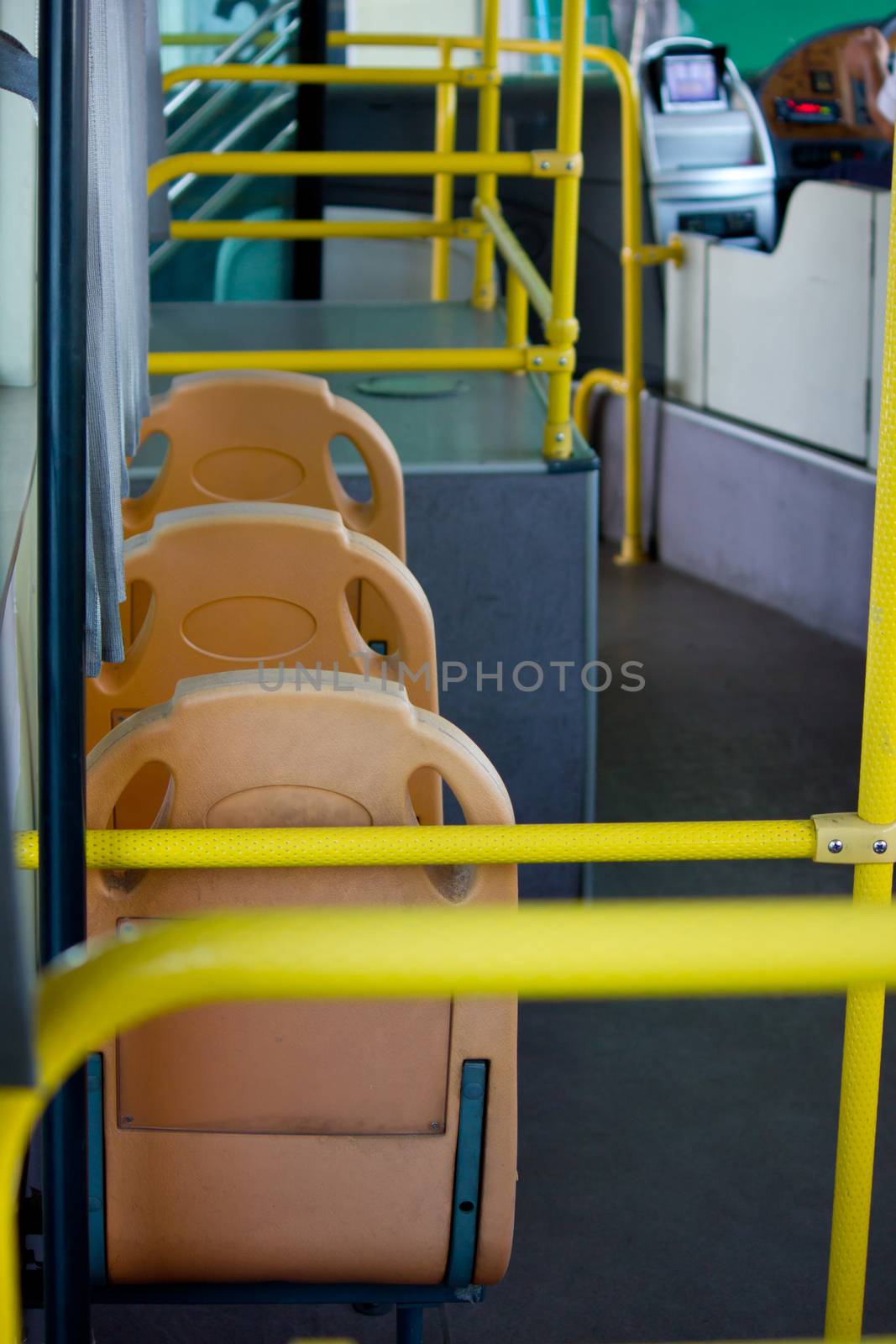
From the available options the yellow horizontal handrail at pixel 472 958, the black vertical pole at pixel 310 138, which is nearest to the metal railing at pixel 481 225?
the black vertical pole at pixel 310 138

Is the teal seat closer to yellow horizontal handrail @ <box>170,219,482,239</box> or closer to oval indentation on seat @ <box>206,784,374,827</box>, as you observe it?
yellow horizontal handrail @ <box>170,219,482,239</box>

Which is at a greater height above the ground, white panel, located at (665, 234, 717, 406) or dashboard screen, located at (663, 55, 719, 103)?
dashboard screen, located at (663, 55, 719, 103)

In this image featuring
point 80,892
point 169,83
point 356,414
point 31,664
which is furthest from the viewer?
point 169,83

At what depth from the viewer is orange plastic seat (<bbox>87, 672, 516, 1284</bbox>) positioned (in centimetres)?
124

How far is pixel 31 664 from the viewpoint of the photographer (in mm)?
1866

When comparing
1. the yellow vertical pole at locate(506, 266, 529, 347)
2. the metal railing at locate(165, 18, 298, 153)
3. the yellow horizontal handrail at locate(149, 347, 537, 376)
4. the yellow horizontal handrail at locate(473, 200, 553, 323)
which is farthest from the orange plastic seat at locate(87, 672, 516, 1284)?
the metal railing at locate(165, 18, 298, 153)

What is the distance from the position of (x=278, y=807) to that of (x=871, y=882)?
17.7 inches

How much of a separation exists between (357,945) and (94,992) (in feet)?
0.42

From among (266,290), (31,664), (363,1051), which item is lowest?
(363,1051)

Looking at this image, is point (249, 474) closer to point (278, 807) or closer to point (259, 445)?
point (259, 445)

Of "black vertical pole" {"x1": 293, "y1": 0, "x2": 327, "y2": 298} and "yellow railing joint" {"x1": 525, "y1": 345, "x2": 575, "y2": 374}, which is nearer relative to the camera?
"yellow railing joint" {"x1": 525, "y1": 345, "x2": 575, "y2": 374}

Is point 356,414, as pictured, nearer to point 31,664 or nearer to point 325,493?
point 325,493

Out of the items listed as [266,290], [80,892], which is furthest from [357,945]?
[266,290]

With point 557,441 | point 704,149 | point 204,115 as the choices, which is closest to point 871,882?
point 557,441
